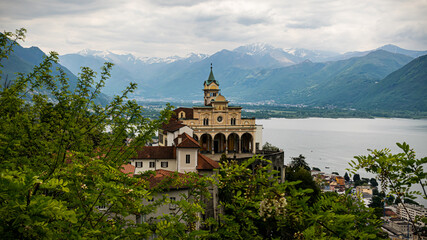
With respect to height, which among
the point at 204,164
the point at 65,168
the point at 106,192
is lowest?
the point at 204,164

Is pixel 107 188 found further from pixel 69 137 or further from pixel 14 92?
pixel 14 92

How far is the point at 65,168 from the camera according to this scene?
525 cm

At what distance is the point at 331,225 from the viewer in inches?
215

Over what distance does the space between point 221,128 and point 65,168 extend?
39.1 meters

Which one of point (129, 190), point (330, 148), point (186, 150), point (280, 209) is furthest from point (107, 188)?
point (330, 148)

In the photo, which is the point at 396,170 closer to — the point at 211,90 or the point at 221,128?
the point at 221,128

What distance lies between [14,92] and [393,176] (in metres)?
7.93

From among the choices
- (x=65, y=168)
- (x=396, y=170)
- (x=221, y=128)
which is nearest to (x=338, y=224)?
(x=396, y=170)

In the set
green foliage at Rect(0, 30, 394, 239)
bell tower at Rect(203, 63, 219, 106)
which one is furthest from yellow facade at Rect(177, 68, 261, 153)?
green foliage at Rect(0, 30, 394, 239)

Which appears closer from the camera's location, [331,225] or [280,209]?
[280,209]

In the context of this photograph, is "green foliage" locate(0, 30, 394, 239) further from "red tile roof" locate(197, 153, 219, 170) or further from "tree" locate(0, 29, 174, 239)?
"red tile roof" locate(197, 153, 219, 170)

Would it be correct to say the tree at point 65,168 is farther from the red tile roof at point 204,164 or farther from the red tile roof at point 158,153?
the red tile roof at point 158,153

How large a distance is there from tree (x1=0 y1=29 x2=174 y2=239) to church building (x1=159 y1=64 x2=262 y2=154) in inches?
1337

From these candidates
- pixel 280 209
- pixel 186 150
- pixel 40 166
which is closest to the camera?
pixel 280 209
